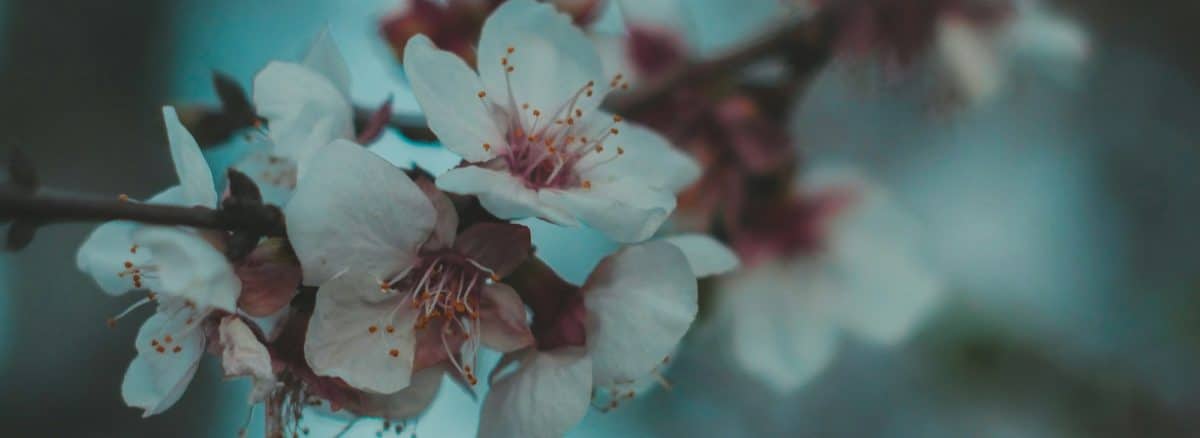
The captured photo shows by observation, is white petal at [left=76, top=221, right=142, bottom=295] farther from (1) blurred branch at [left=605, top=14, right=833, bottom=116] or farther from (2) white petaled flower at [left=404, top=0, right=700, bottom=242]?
(1) blurred branch at [left=605, top=14, right=833, bottom=116]

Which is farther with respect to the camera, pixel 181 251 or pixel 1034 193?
pixel 1034 193

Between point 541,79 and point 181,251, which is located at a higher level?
point 541,79

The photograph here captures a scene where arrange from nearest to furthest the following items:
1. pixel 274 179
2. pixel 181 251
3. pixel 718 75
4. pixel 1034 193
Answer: pixel 181 251
pixel 274 179
pixel 718 75
pixel 1034 193

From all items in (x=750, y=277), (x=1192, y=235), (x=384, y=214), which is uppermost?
(x=1192, y=235)

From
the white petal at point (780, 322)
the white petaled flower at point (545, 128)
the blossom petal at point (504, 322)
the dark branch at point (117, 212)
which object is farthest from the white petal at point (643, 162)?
the white petal at point (780, 322)

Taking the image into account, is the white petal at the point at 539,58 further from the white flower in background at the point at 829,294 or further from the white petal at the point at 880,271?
the white petal at the point at 880,271

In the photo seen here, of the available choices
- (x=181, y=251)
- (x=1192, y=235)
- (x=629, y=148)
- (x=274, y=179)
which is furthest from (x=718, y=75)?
(x=1192, y=235)

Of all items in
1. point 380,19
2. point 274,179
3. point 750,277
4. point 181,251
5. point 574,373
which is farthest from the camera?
point 750,277

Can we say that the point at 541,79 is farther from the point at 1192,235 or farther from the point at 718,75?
the point at 1192,235
